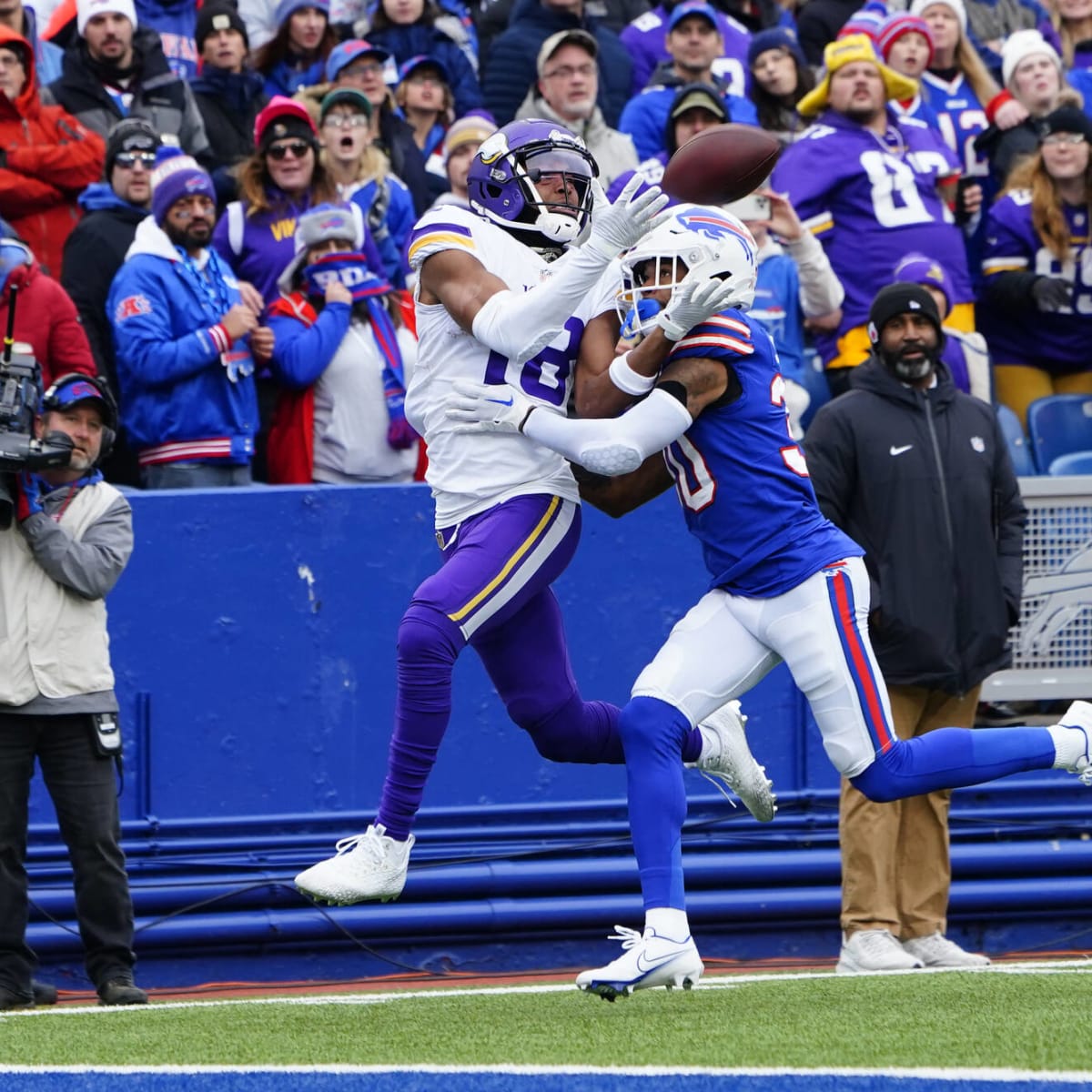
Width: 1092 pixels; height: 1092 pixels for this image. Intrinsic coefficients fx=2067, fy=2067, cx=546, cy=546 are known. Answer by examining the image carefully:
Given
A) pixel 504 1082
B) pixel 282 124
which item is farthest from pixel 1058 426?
pixel 504 1082

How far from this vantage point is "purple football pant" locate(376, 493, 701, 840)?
16.0ft

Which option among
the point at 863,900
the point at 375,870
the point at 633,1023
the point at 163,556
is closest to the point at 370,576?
the point at 163,556

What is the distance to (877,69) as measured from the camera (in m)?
8.88

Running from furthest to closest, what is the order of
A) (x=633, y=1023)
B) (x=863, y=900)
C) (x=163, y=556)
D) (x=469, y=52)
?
(x=469, y=52) → (x=163, y=556) → (x=863, y=900) → (x=633, y=1023)

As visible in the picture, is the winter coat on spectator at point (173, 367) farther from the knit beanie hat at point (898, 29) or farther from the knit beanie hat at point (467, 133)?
the knit beanie hat at point (898, 29)

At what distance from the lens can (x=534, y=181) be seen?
5133mm

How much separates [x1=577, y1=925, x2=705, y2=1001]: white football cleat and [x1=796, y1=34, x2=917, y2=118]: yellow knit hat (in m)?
5.19

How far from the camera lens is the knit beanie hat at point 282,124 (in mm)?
8000

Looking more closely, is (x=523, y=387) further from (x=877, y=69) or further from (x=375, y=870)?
(x=877, y=69)

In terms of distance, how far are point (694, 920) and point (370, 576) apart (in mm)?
1732

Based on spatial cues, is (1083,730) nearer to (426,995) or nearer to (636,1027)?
(636,1027)

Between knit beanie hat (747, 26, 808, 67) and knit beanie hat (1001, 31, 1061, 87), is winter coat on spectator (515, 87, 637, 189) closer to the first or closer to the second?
knit beanie hat (747, 26, 808, 67)

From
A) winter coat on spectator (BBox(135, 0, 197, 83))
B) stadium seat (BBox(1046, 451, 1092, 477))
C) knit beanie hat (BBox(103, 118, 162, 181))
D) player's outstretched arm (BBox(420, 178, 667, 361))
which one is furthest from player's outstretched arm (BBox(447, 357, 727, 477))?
winter coat on spectator (BBox(135, 0, 197, 83))

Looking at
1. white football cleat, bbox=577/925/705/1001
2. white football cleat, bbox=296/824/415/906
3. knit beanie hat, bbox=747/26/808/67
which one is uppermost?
knit beanie hat, bbox=747/26/808/67
